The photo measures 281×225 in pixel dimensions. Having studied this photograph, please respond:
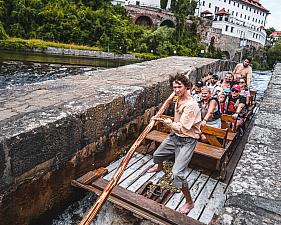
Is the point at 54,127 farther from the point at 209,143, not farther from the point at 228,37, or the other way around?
the point at 228,37

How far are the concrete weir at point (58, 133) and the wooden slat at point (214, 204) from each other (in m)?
1.68

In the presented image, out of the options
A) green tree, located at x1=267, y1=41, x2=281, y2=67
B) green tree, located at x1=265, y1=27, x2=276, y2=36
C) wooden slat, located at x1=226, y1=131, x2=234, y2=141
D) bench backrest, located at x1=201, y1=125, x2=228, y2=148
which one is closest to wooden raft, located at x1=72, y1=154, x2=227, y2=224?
bench backrest, located at x1=201, y1=125, x2=228, y2=148

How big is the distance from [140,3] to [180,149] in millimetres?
57742

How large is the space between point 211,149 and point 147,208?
5.37 ft

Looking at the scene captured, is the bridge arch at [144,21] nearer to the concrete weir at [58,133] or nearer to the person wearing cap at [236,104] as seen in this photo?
the person wearing cap at [236,104]

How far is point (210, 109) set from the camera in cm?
522

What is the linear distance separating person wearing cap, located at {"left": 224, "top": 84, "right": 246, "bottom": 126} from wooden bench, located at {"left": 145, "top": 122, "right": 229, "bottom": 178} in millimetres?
1285

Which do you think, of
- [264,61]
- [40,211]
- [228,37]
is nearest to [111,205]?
[40,211]

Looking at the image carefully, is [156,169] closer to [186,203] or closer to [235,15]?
[186,203]

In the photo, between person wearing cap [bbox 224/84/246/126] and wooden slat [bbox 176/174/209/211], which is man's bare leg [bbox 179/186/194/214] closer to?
wooden slat [bbox 176/174/209/211]

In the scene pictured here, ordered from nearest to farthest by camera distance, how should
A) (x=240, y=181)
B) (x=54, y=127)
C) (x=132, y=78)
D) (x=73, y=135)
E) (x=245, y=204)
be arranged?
1. (x=245, y=204)
2. (x=240, y=181)
3. (x=54, y=127)
4. (x=73, y=135)
5. (x=132, y=78)

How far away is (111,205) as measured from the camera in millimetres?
3529

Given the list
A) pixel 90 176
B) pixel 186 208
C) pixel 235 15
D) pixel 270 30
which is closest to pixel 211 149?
pixel 186 208

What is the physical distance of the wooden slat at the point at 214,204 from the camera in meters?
3.37
